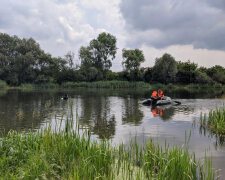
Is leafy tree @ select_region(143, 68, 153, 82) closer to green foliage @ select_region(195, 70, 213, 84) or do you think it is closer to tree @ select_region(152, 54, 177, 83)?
tree @ select_region(152, 54, 177, 83)

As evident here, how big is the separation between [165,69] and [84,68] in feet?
86.3

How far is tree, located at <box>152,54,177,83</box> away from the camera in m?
64.4

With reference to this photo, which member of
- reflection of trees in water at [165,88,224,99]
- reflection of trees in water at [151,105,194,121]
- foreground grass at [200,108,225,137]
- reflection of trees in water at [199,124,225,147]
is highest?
reflection of trees in water at [165,88,224,99]

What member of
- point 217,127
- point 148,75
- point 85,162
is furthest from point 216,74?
point 85,162

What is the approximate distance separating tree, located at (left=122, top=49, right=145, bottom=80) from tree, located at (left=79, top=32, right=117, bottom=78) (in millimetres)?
8008

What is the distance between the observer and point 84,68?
6975 cm

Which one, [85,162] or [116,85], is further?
[116,85]

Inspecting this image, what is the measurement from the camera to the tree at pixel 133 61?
219 ft

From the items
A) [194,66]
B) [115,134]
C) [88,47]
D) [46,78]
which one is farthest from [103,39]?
[115,134]

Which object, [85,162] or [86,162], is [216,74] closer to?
[85,162]

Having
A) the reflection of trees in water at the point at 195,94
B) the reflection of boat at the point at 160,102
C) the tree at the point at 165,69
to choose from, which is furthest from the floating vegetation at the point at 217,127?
the tree at the point at 165,69

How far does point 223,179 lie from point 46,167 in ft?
14.4

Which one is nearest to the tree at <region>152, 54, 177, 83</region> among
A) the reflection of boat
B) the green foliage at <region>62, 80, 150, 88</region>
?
the green foliage at <region>62, 80, 150, 88</region>

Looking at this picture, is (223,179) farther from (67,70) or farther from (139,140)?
(67,70)
